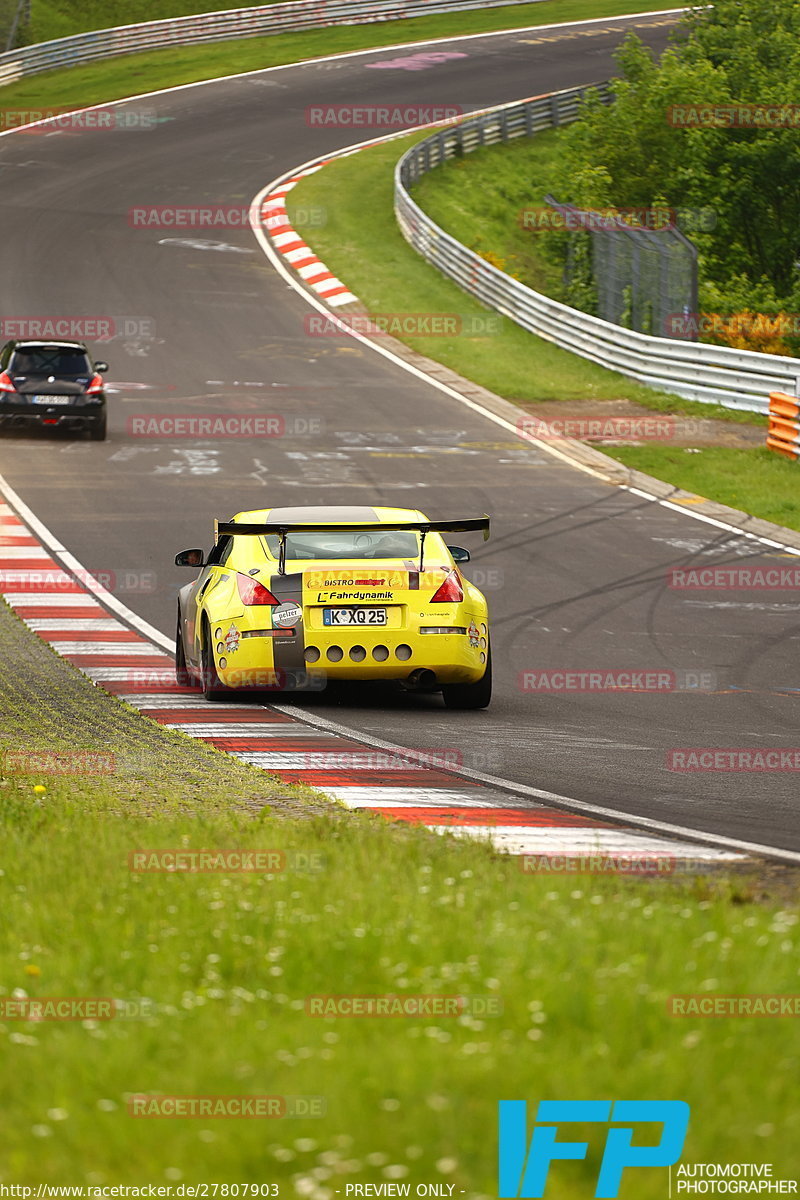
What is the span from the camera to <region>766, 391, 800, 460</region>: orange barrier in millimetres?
25734

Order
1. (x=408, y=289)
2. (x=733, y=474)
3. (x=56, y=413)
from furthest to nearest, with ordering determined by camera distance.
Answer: (x=408, y=289) < (x=56, y=413) < (x=733, y=474)

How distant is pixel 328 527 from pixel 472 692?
1681mm

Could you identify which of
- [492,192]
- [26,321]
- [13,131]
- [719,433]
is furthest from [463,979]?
[13,131]

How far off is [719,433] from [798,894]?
22.8 meters

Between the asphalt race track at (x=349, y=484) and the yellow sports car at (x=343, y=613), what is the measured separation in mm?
400

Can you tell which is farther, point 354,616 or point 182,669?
point 182,669

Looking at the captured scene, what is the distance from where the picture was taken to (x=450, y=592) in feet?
39.6

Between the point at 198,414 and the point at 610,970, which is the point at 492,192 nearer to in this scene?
the point at 198,414

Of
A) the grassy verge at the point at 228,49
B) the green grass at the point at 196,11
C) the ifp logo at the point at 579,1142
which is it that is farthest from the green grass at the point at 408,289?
the ifp logo at the point at 579,1142

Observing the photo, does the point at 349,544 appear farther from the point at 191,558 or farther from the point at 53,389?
the point at 53,389

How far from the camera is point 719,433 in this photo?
92.8 ft
